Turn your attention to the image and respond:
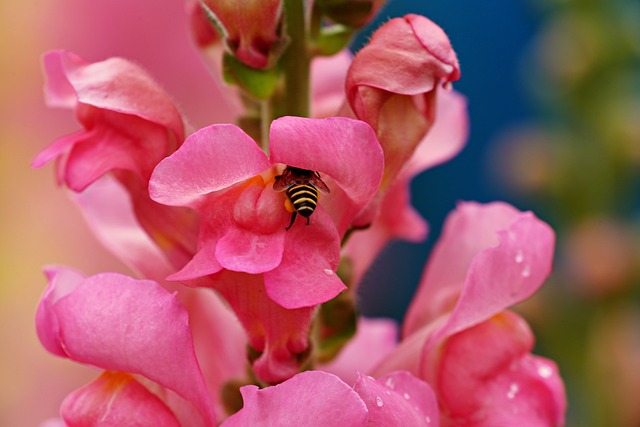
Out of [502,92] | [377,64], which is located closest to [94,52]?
[502,92]

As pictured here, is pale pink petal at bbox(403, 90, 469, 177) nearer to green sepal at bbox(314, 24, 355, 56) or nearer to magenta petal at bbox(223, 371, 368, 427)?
green sepal at bbox(314, 24, 355, 56)

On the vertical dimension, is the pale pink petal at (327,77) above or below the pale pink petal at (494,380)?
above

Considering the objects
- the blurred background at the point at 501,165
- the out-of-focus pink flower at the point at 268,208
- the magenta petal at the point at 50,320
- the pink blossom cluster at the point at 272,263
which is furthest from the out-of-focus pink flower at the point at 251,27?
the blurred background at the point at 501,165

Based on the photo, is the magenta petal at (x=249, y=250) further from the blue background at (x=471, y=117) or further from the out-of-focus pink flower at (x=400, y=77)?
A: the blue background at (x=471, y=117)

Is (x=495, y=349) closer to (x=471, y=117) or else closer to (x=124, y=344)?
(x=124, y=344)

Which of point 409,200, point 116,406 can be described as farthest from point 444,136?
point 116,406

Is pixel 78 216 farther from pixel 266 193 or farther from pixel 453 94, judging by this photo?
pixel 266 193

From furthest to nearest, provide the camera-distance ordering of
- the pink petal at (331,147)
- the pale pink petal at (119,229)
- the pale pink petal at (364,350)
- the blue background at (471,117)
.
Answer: the blue background at (471,117), the pale pink petal at (364,350), the pale pink petal at (119,229), the pink petal at (331,147)
